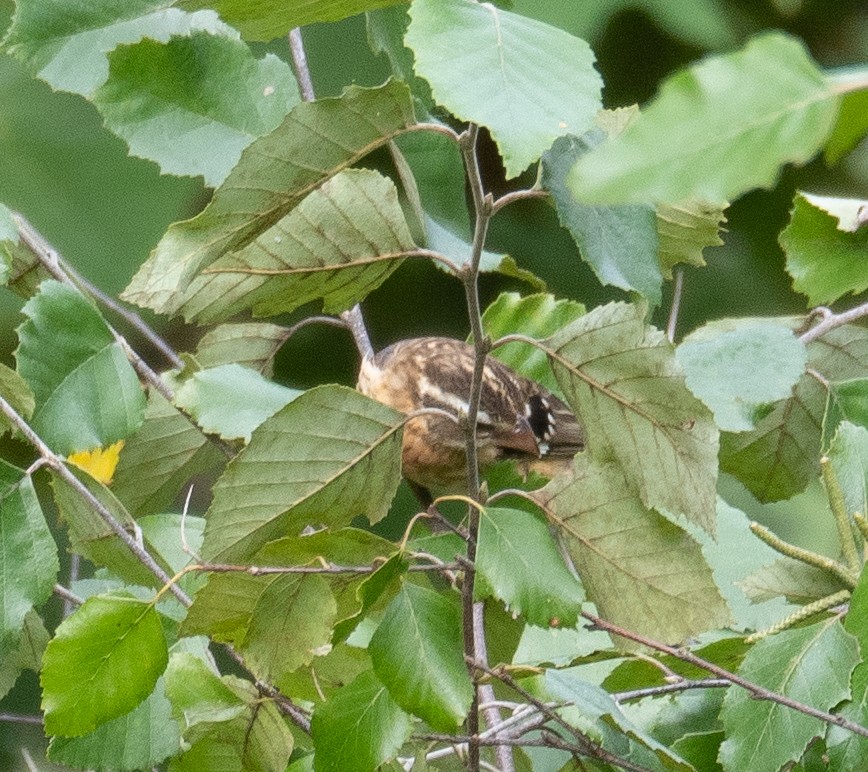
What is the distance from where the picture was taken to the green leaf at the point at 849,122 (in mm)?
356

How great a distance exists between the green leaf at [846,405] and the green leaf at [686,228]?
0.56 ft

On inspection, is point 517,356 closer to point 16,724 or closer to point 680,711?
point 680,711

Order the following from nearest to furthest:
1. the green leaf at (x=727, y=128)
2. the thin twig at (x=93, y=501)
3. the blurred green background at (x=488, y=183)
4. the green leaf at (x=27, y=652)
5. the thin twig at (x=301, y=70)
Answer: the green leaf at (x=727, y=128) < the thin twig at (x=93, y=501) < the green leaf at (x=27, y=652) < the thin twig at (x=301, y=70) < the blurred green background at (x=488, y=183)

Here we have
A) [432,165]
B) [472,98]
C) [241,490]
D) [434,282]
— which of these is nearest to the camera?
[472,98]

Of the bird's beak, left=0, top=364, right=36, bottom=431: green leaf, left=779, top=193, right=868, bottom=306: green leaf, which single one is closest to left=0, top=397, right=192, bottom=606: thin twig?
left=0, top=364, right=36, bottom=431: green leaf

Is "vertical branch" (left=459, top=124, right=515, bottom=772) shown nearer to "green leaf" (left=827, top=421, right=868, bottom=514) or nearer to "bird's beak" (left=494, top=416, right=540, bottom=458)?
"green leaf" (left=827, top=421, right=868, bottom=514)

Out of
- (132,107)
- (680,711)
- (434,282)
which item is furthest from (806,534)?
(132,107)

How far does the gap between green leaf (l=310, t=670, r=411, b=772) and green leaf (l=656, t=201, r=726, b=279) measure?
435mm

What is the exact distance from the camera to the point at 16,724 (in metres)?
1.96

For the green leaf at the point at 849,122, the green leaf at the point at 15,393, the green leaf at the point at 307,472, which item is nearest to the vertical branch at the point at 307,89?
the green leaf at the point at 15,393

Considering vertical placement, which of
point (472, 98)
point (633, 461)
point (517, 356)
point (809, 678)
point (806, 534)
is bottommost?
point (806, 534)

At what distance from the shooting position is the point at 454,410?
187 centimetres

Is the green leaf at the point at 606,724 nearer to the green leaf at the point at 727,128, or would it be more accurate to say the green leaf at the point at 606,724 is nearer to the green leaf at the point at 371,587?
the green leaf at the point at 371,587

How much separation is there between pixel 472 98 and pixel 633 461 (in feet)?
0.94
